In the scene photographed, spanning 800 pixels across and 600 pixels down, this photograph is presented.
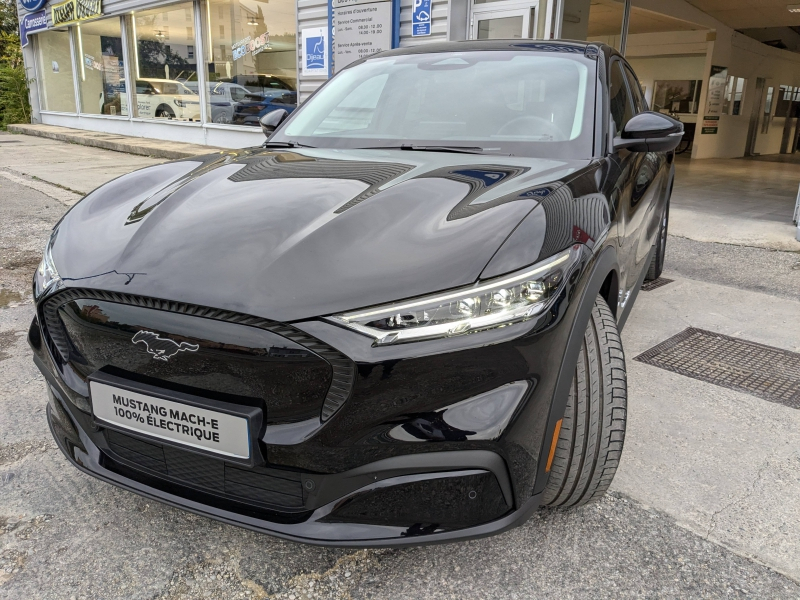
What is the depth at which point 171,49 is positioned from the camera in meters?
14.2

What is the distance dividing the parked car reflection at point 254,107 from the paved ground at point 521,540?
955 centimetres

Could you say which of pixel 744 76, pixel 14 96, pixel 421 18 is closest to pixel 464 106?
pixel 421 18

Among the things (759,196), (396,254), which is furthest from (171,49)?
(396,254)

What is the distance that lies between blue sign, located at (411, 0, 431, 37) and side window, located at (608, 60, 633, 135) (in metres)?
5.54

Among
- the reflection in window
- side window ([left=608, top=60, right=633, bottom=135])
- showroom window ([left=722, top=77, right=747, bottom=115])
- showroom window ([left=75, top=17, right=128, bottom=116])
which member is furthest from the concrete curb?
showroom window ([left=722, top=77, right=747, bottom=115])

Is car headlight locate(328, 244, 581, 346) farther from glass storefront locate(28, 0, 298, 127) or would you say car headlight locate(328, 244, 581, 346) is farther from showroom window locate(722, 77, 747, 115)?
showroom window locate(722, 77, 747, 115)

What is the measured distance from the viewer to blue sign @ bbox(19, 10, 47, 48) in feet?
63.6

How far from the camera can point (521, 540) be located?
6.04 ft

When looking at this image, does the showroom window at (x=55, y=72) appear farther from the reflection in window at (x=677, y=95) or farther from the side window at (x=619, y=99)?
the side window at (x=619, y=99)

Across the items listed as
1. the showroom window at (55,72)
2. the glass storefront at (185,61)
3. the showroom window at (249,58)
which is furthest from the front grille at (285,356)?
the showroom window at (55,72)

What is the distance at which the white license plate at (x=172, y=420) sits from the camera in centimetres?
144

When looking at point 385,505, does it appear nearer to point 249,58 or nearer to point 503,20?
point 503,20

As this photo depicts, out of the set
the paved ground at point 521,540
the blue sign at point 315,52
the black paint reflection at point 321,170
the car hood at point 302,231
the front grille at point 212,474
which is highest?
the blue sign at point 315,52

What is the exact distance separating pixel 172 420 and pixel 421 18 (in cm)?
782
